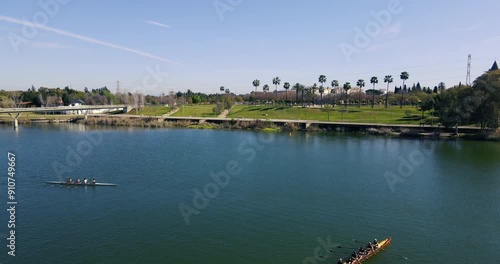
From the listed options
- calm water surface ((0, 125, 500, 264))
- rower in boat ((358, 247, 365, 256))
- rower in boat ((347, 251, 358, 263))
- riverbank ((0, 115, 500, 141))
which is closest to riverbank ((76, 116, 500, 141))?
riverbank ((0, 115, 500, 141))

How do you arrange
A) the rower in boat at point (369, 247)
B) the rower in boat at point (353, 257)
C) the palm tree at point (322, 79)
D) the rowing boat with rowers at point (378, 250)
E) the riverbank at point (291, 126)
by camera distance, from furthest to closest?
the palm tree at point (322, 79)
the riverbank at point (291, 126)
the rower in boat at point (369, 247)
the rowing boat with rowers at point (378, 250)
the rower in boat at point (353, 257)

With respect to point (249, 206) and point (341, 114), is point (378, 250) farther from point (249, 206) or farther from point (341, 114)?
point (341, 114)

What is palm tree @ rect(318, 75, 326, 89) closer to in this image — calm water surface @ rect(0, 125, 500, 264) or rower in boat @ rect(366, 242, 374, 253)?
calm water surface @ rect(0, 125, 500, 264)

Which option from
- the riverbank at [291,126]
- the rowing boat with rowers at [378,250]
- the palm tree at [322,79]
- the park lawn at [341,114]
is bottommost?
the rowing boat with rowers at [378,250]

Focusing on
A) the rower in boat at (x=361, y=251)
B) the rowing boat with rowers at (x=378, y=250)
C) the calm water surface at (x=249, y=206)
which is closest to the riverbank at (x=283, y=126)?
the calm water surface at (x=249, y=206)

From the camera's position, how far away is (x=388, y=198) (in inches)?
1762

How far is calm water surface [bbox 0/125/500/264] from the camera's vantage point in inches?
1220

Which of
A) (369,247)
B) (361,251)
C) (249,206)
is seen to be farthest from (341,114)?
(361,251)

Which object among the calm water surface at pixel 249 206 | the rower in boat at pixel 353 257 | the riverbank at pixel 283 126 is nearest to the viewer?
the rower in boat at pixel 353 257

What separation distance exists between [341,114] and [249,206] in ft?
333

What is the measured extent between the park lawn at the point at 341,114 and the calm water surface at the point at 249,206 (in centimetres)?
4806

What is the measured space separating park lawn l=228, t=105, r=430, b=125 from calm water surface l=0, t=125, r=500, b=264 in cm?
4806

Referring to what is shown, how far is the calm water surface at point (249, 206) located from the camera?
31000mm

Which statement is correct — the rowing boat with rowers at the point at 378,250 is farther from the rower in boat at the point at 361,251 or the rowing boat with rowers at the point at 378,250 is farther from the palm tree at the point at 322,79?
the palm tree at the point at 322,79
